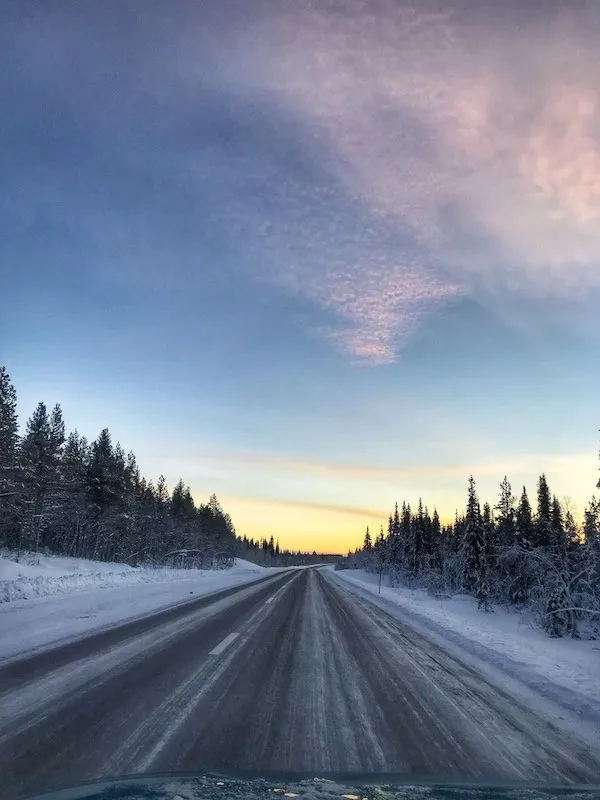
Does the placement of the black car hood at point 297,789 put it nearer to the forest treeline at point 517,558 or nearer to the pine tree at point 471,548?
the forest treeline at point 517,558

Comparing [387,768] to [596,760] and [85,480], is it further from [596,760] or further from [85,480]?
[85,480]

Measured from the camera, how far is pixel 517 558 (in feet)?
80.4

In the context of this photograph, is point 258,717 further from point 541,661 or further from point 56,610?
point 56,610

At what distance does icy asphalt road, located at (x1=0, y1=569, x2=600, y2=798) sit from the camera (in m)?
4.38

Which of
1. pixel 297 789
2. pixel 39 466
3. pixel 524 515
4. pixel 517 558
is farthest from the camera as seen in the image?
pixel 524 515

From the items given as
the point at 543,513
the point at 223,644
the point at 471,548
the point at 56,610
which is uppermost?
the point at 543,513

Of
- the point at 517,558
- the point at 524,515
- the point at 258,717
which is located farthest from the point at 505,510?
the point at 258,717

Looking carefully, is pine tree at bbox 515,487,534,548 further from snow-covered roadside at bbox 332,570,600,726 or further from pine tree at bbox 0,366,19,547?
pine tree at bbox 0,366,19,547

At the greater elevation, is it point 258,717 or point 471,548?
point 471,548

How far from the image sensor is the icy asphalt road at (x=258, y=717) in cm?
438

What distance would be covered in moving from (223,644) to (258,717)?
14.6 ft

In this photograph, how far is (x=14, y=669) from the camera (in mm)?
6961

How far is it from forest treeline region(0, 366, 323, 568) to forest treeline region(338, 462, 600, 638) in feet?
102

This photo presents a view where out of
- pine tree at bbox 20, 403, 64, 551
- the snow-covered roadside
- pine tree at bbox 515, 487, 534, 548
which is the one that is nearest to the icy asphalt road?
the snow-covered roadside
